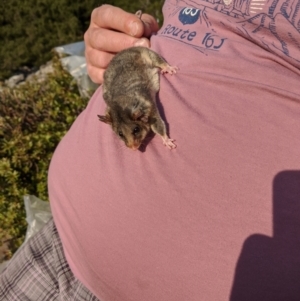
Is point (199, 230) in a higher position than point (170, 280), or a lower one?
higher

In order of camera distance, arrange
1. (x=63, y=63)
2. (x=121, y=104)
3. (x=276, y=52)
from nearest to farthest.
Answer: (x=276, y=52) < (x=121, y=104) < (x=63, y=63)

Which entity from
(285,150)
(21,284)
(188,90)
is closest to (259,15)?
(188,90)

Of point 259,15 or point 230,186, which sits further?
point 259,15

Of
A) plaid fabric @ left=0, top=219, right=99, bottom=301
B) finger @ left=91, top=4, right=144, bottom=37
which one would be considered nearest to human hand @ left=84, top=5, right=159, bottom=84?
finger @ left=91, top=4, right=144, bottom=37

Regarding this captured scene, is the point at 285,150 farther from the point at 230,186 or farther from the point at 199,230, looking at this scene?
the point at 199,230

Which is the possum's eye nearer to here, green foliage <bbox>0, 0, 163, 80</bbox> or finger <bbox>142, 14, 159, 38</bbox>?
finger <bbox>142, 14, 159, 38</bbox>

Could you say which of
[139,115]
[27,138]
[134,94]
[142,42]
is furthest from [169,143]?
[27,138]

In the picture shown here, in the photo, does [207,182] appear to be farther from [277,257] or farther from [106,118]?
[106,118]
